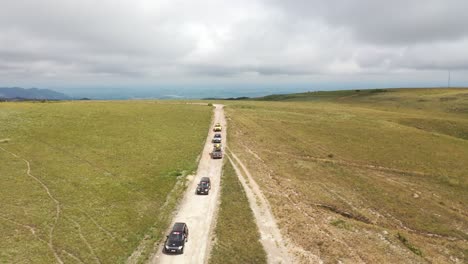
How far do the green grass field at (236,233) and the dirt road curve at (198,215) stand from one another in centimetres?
112

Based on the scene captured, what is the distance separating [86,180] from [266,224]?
28.1m

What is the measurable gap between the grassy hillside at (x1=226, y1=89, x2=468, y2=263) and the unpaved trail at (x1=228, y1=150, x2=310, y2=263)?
4.68ft

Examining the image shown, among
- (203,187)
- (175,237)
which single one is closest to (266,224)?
(175,237)

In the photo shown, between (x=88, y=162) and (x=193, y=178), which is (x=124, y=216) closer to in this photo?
(x=193, y=178)

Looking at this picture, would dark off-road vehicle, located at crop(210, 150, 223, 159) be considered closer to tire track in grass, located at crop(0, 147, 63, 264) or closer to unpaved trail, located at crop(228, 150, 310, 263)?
unpaved trail, located at crop(228, 150, 310, 263)

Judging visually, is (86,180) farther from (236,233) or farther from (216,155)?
(236,233)

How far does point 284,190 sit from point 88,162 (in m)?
33.8

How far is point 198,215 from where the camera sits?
140 ft

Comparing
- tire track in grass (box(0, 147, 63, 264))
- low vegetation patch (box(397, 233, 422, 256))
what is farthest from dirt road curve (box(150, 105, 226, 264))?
low vegetation patch (box(397, 233, 422, 256))

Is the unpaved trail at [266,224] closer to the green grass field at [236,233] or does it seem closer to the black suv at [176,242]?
the green grass field at [236,233]

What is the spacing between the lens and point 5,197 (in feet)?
140

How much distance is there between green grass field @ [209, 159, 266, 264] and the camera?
3381 centimetres

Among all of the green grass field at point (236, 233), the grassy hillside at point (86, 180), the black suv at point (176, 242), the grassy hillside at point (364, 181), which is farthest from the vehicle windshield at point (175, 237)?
the grassy hillside at point (364, 181)

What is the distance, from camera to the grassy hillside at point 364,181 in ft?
131
